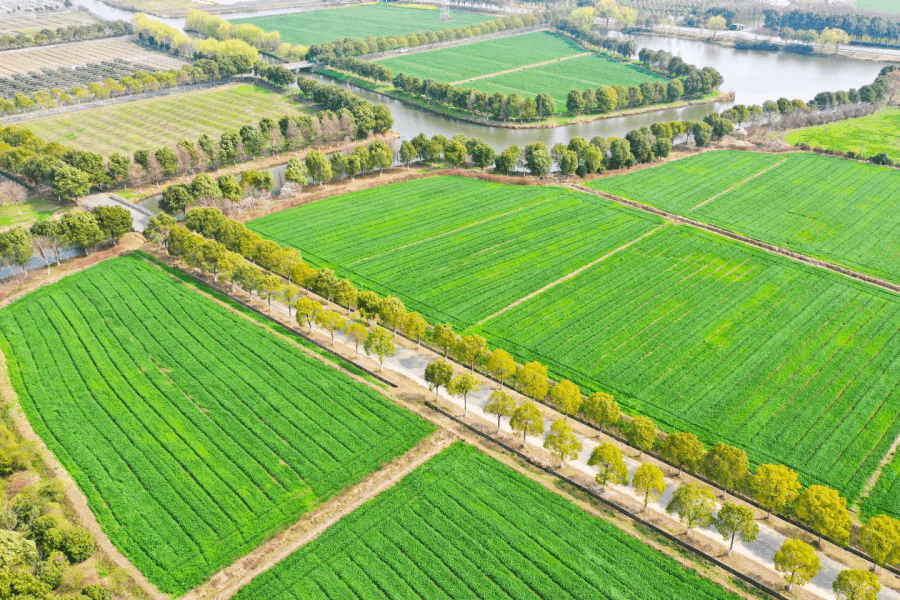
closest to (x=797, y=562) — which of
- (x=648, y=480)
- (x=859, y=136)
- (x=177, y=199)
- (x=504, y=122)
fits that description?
(x=648, y=480)

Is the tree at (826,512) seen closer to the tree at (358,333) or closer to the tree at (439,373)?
the tree at (439,373)

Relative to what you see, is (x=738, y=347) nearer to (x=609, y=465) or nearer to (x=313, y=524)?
(x=609, y=465)

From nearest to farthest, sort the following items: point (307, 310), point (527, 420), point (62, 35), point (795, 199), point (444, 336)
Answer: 1. point (527, 420)
2. point (444, 336)
3. point (307, 310)
4. point (795, 199)
5. point (62, 35)

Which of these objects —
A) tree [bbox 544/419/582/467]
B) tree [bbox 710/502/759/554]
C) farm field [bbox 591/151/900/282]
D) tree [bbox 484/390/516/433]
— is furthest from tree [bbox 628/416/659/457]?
farm field [bbox 591/151/900/282]

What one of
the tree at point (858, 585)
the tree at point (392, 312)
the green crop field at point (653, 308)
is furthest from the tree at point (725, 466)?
the tree at point (392, 312)

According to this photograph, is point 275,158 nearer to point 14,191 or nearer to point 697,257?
point 14,191

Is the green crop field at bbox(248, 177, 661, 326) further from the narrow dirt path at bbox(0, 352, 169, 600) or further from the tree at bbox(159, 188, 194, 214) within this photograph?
the narrow dirt path at bbox(0, 352, 169, 600)

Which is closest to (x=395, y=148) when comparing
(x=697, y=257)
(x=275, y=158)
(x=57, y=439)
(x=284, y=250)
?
(x=275, y=158)
